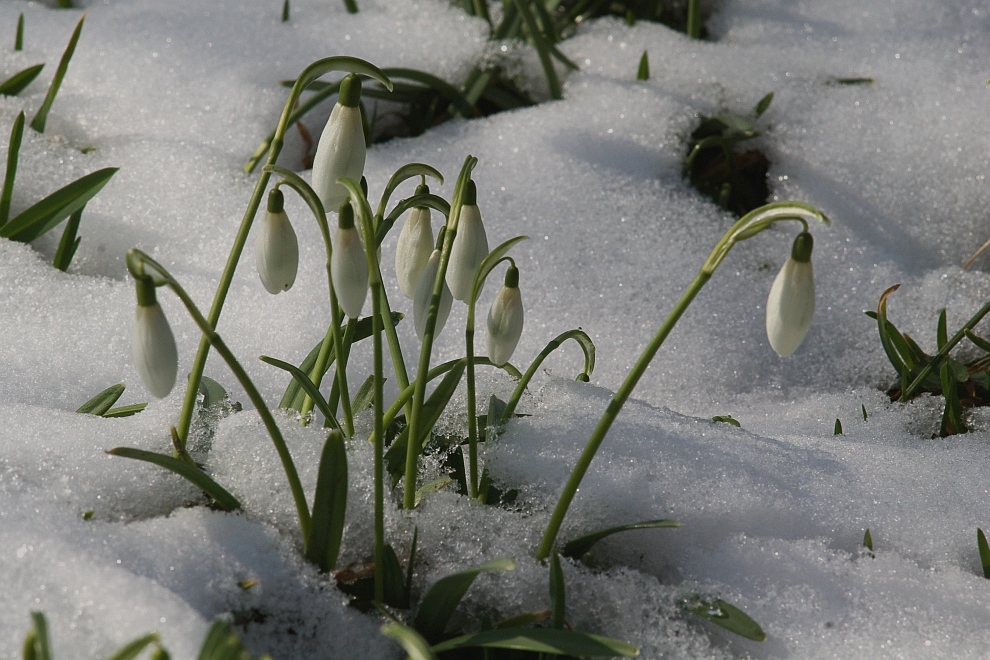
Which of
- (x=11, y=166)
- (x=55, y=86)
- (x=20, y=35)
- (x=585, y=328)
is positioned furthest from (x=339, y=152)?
(x=20, y=35)

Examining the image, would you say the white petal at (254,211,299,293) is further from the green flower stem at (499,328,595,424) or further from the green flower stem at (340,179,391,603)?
the green flower stem at (499,328,595,424)

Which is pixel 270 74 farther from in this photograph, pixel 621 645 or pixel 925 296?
pixel 621 645

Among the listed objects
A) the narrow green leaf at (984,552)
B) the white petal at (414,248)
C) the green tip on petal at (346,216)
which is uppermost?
the green tip on petal at (346,216)

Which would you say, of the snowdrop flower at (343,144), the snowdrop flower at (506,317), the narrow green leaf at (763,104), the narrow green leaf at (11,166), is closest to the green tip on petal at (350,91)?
the snowdrop flower at (343,144)

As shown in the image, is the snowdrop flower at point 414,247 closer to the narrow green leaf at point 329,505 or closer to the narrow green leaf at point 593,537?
the narrow green leaf at point 329,505

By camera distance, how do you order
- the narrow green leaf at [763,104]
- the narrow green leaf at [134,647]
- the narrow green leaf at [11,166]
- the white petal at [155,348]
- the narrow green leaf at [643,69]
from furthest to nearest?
1. the narrow green leaf at [643,69]
2. the narrow green leaf at [763,104]
3. the narrow green leaf at [11,166]
4. the white petal at [155,348]
5. the narrow green leaf at [134,647]

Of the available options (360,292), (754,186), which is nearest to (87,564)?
(360,292)

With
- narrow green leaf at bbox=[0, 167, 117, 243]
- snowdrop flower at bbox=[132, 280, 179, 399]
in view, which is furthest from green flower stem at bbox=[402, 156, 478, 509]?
narrow green leaf at bbox=[0, 167, 117, 243]
